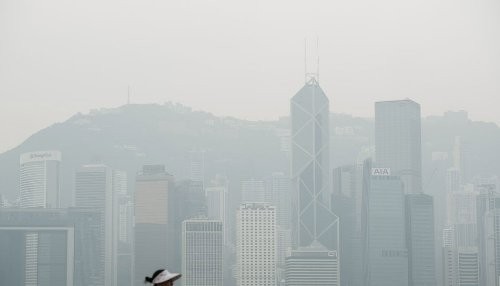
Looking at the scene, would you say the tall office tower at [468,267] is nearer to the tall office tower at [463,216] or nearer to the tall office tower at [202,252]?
the tall office tower at [463,216]

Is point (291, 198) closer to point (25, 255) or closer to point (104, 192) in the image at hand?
point (104, 192)

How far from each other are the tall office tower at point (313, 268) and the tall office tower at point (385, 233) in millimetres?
1271

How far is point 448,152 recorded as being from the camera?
117ft

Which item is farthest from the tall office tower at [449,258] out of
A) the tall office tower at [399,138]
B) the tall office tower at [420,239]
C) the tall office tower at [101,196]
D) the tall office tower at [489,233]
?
the tall office tower at [101,196]

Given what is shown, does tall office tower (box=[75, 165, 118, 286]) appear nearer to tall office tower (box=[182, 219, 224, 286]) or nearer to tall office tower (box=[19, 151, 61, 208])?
tall office tower (box=[19, 151, 61, 208])

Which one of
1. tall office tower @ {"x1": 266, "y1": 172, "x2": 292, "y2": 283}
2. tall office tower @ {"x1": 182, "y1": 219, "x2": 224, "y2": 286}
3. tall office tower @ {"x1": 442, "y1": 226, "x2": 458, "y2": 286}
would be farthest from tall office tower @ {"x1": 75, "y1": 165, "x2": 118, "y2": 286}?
tall office tower @ {"x1": 442, "y1": 226, "x2": 458, "y2": 286}

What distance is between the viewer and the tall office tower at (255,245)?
112 ft

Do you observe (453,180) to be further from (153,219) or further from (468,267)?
(153,219)

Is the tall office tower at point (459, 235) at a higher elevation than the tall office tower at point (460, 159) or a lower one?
lower

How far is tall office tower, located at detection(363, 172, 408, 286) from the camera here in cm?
3434

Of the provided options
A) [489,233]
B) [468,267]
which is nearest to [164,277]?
[468,267]

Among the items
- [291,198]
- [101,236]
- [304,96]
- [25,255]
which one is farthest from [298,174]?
[25,255]

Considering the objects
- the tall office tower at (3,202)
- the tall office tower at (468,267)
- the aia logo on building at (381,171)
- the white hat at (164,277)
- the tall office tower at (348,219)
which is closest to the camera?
the white hat at (164,277)

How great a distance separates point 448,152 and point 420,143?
2748 millimetres
